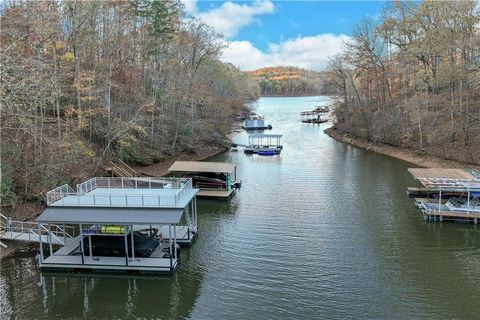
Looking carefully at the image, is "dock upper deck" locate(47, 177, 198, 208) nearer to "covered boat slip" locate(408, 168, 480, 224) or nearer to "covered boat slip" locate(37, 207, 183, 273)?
"covered boat slip" locate(37, 207, 183, 273)

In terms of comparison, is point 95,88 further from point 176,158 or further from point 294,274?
point 294,274

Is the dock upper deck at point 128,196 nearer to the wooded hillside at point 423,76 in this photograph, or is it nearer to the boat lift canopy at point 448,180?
the boat lift canopy at point 448,180

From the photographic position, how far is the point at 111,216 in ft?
69.9

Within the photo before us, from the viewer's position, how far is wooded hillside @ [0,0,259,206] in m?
26.1

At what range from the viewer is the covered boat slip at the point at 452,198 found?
28.8m

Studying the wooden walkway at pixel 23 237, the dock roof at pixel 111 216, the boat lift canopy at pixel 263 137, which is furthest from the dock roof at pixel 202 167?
the boat lift canopy at pixel 263 137

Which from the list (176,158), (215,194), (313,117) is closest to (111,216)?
(215,194)

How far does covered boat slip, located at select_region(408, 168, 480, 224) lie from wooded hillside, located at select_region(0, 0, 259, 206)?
25021mm

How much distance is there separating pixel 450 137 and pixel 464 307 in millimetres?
38453

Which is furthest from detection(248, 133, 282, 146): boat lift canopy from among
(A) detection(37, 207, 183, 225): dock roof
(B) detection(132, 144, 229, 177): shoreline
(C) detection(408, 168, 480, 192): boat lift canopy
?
(A) detection(37, 207, 183, 225): dock roof

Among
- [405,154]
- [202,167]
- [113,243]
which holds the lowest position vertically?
[113,243]

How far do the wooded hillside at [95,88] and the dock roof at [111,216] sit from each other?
438cm

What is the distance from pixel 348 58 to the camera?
6888cm

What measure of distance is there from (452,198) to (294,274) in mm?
17386
